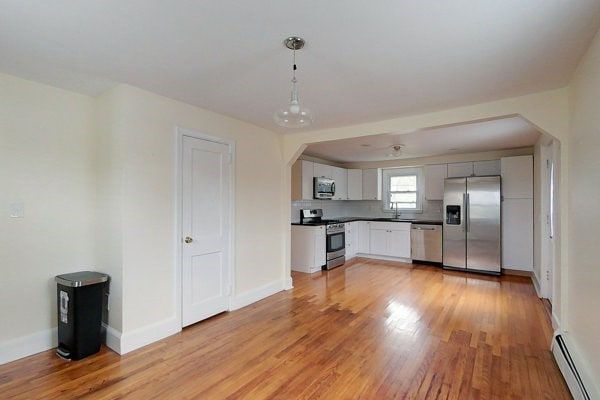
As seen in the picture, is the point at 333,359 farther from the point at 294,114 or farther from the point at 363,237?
the point at 363,237

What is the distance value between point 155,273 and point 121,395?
1033mm

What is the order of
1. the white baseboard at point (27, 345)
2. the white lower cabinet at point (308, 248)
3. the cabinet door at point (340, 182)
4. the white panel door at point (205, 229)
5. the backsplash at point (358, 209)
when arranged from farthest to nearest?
the cabinet door at point (340, 182)
the backsplash at point (358, 209)
the white lower cabinet at point (308, 248)
the white panel door at point (205, 229)
the white baseboard at point (27, 345)

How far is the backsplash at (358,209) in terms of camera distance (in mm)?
6312

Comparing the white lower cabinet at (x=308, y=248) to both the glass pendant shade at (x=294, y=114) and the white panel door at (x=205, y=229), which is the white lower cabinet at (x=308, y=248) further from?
the glass pendant shade at (x=294, y=114)

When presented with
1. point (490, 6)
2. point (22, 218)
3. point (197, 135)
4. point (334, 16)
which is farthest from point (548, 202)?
point (22, 218)

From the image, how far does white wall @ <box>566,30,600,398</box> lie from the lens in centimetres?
181

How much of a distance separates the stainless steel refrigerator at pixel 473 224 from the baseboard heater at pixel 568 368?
289 centimetres

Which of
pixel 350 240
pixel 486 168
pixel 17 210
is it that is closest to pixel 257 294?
pixel 17 210

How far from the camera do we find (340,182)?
6875 mm

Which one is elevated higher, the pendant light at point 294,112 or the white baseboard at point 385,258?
the pendant light at point 294,112

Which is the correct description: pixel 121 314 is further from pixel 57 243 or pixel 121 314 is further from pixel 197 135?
pixel 197 135

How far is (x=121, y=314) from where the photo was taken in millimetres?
2580

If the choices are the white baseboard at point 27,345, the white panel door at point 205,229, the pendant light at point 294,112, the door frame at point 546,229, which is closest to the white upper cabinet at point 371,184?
the door frame at point 546,229

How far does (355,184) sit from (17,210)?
234 inches
